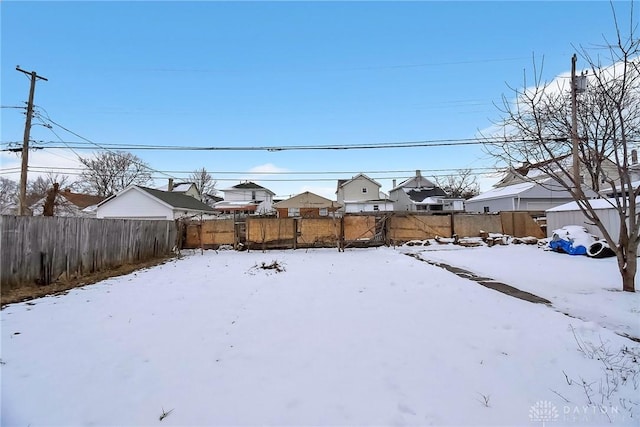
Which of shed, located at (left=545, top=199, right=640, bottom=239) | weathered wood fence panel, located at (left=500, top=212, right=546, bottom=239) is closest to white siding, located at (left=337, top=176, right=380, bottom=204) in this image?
weathered wood fence panel, located at (left=500, top=212, right=546, bottom=239)

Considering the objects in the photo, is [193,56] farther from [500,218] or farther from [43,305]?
[500,218]

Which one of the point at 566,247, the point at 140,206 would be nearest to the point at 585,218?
the point at 566,247

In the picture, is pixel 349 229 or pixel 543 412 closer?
pixel 543 412

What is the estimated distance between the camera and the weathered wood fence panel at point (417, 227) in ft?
47.1

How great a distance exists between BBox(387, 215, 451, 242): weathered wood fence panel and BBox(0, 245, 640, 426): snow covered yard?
8442 mm

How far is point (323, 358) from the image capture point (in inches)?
120

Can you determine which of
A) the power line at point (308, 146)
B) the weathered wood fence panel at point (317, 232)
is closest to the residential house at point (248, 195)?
the power line at point (308, 146)

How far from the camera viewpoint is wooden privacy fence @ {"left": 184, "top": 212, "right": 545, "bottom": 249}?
14.1 metres

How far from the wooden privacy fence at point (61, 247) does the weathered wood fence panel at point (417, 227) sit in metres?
10.3

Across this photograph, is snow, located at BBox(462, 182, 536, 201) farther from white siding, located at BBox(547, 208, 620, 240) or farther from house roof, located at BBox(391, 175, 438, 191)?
house roof, located at BBox(391, 175, 438, 191)

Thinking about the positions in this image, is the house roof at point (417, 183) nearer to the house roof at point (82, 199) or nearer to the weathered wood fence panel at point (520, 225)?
the weathered wood fence panel at point (520, 225)

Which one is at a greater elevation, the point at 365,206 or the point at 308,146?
the point at 308,146

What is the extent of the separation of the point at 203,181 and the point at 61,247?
46.9 metres

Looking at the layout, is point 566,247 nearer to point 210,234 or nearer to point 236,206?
point 210,234
